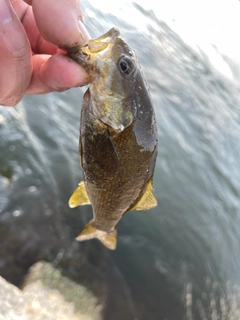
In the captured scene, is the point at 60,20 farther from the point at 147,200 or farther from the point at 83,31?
the point at 147,200

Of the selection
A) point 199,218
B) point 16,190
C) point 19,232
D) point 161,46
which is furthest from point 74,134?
point 161,46

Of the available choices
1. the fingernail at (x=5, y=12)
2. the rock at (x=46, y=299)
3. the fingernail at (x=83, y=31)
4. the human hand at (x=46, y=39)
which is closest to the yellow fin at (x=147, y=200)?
the human hand at (x=46, y=39)

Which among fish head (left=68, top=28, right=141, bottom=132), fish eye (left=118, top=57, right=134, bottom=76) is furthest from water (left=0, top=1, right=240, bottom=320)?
fish eye (left=118, top=57, right=134, bottom=76)

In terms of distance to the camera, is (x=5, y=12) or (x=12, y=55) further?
(x=12, y=55)

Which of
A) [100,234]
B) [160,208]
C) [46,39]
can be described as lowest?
[160,208]

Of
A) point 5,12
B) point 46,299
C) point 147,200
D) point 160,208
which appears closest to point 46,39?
point 5,12

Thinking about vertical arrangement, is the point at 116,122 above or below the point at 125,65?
below
